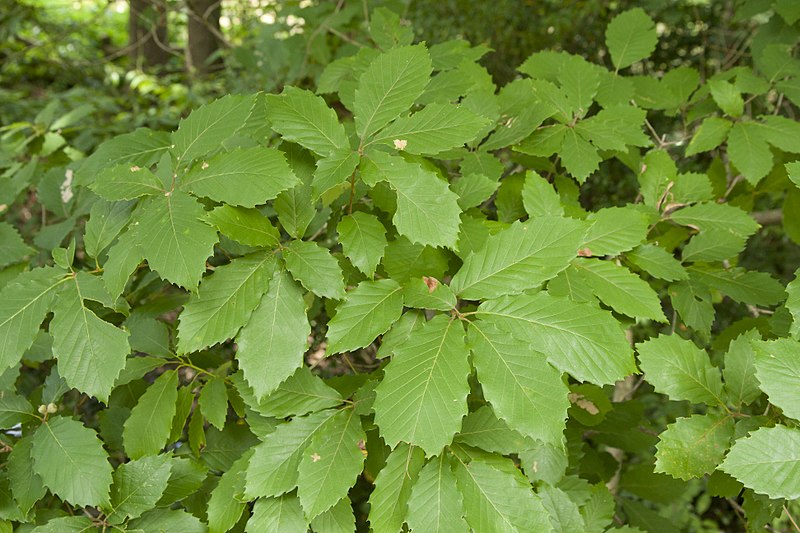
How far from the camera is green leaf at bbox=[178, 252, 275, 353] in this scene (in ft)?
3.20

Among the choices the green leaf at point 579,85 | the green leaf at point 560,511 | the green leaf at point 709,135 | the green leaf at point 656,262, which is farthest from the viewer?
the green leaf at point 709,135

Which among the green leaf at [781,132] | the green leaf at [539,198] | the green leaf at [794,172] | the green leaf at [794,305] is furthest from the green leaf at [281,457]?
the green leaf at [781,132]

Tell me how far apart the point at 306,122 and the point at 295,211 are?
0.53 feet

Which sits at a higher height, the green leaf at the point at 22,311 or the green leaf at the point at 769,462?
the green leaf at the point at 22,311

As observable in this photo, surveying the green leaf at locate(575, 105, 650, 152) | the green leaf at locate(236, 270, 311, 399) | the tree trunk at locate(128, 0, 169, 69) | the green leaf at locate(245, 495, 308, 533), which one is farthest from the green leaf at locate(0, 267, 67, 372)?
the tree trunk at locate(128, 0, 169, 69)

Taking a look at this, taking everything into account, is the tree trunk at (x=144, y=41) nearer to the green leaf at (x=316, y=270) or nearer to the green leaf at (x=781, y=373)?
the green leaf at (x=316, y=270)

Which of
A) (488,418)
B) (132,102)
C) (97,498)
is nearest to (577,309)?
(488,418)

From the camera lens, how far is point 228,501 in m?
1.11

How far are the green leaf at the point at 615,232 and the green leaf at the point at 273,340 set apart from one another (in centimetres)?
59

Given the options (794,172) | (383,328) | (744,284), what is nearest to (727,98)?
(744,284)

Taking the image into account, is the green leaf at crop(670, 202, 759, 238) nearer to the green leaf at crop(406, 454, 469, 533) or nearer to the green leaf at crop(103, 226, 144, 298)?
the green leaf at crop(406, 454, 469, 533)

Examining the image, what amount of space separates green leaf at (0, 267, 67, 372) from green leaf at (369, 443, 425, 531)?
0.65 metres

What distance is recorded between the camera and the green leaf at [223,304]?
3.20 feet

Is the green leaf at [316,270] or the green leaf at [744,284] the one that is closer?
the green leaf at [316,270]
